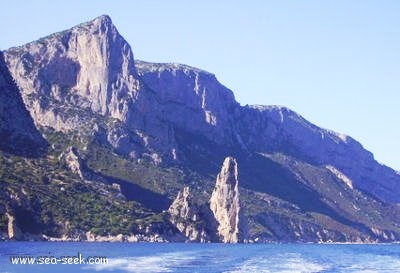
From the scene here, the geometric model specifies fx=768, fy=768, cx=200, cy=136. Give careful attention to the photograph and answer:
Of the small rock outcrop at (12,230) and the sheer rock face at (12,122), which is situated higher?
the sheer rock face at (12,122)

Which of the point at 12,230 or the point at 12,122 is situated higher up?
the point at 12,122

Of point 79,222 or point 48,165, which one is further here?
point 48,165

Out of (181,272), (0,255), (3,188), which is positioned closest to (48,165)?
(3,188)

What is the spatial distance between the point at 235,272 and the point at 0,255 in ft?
98.5

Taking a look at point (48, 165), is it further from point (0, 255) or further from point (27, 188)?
point (0, 255)

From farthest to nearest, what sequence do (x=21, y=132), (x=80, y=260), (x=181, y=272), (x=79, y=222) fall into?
1. (x=21, y=132)
2. (x=79, y=222)
3. (x=80, y=260)
4. (x=181, y=272)

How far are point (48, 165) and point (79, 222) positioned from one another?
75.3ft

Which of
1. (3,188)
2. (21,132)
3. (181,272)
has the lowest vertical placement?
(181,272)

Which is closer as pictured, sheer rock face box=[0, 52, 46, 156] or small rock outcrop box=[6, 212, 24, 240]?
small rock outcrop box=[6, 212, 24, 240]

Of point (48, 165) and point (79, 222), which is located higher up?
point (48, 165)

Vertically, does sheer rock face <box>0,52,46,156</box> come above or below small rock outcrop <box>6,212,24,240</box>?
above

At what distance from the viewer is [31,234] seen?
158 meters

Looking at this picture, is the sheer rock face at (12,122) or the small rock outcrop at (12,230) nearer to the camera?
the small rock outcrop at (12,230)

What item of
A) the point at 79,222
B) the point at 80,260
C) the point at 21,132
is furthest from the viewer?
the point at 21,132
